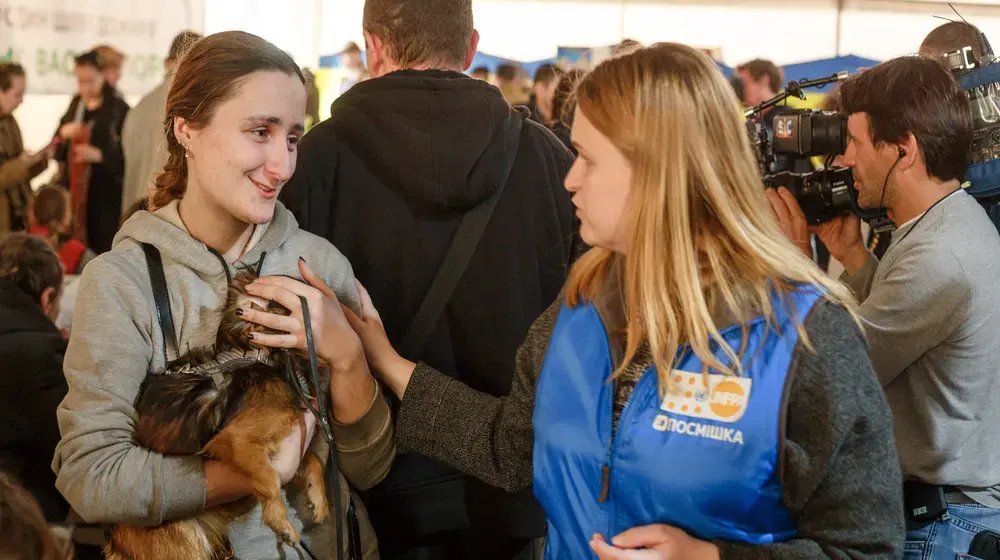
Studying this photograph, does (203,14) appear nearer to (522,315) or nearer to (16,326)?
(16,326)

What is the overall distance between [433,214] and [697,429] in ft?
3.65

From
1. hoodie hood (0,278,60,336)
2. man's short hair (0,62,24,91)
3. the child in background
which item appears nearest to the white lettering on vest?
hoodie hood (0,278,60,336)

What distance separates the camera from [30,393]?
2.99 meters

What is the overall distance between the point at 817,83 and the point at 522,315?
133 cm

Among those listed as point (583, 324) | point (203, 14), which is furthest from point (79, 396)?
point (203, 14)

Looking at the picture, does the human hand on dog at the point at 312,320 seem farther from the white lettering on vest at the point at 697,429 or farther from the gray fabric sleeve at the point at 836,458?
the gray fabric sleeve at the point at 836,458

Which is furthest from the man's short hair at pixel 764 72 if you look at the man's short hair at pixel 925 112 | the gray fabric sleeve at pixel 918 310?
the gray fabric sleeve at pixel 918 310

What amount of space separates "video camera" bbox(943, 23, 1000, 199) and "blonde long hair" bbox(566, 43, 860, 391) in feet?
4.55

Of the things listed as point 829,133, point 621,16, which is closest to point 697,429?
point 829,133

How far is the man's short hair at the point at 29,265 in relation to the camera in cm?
330

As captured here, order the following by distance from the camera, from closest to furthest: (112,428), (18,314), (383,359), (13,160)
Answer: (112,428), (383,359), (18,314), (13,160)

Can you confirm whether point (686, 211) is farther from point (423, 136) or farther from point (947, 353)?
point (947, 353)

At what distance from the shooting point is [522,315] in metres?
2.44

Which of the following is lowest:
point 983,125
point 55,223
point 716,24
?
point 55,223
